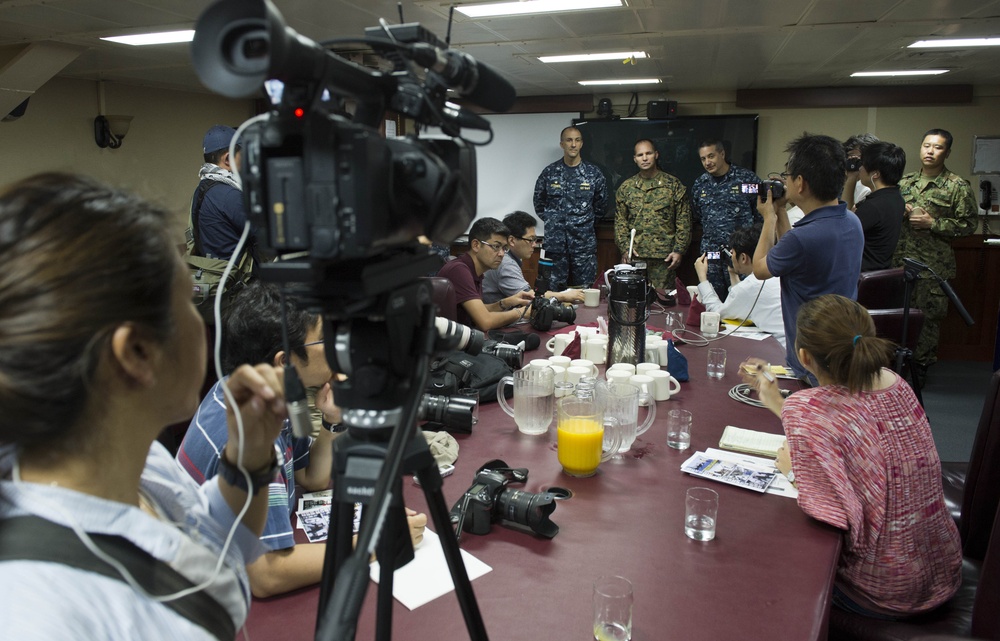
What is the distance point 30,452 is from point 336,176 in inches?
17.2

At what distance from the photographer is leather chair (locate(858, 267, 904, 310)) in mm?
3795

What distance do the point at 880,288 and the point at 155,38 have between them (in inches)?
191

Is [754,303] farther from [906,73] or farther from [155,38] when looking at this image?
[906,73]

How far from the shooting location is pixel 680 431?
1.90 m

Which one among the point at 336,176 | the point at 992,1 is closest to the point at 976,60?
the point at 992,1

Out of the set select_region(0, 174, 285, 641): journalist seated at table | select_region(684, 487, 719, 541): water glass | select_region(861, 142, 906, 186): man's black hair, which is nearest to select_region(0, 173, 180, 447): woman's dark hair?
select_region(0, 174, 285, 641): journalist seated at table

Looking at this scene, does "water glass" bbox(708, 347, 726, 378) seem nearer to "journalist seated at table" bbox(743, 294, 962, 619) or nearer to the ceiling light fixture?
"journalist seated at table" bbox(743, 294, 962, 619)

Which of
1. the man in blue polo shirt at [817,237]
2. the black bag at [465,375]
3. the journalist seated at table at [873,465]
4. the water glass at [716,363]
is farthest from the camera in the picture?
the man in blue polo shirt at [817,237]

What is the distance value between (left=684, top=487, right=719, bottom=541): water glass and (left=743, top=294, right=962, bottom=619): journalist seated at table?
0.88 ft

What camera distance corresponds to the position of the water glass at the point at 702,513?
1410 mm

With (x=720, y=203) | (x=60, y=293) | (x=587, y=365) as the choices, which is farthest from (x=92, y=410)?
(x=720, y=203)

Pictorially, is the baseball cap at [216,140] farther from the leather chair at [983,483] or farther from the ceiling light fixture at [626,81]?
the ceiling light fixture at [626,81]

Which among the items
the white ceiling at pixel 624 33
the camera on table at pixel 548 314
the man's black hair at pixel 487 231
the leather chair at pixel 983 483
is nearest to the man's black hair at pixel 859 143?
the white ceiling at pixel 624 33

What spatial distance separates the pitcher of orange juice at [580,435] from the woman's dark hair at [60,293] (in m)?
1.09
